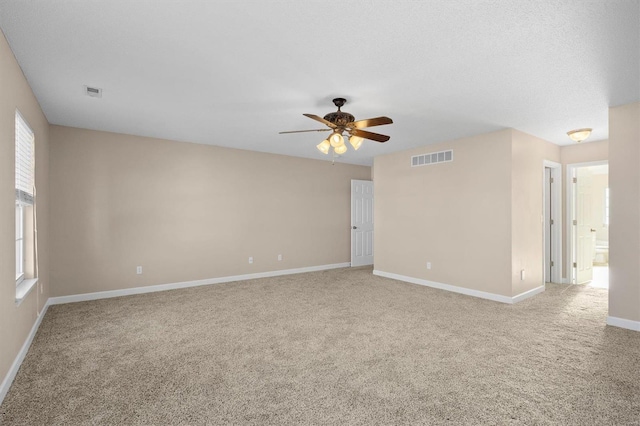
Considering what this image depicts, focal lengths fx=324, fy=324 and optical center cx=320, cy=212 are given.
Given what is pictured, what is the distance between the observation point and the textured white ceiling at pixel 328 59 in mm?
2033

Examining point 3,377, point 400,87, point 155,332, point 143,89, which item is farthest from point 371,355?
point 143,89

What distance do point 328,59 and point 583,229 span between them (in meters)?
5.92

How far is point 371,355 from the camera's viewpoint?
2871 mm

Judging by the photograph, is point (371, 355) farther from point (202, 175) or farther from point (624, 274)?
point (202, 175)

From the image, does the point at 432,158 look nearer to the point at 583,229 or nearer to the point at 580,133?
the point at 580,133

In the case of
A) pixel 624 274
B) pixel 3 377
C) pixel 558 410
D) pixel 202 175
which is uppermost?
pixel 202 175

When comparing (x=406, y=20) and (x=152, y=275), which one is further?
(x=152, y=275)

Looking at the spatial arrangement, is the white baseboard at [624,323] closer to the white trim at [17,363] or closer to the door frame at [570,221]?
the door frame at [570,221]

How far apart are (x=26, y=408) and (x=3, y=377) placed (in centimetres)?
36

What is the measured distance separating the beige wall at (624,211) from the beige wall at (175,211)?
16.0ft

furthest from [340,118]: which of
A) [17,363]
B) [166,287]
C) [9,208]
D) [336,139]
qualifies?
[166,287]

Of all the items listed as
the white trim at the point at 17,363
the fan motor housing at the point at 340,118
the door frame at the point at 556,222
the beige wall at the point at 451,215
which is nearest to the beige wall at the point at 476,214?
the beige wall at the point at 451,215

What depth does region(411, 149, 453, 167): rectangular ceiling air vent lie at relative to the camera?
542 centimetres

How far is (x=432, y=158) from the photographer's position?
5672 millimetres
